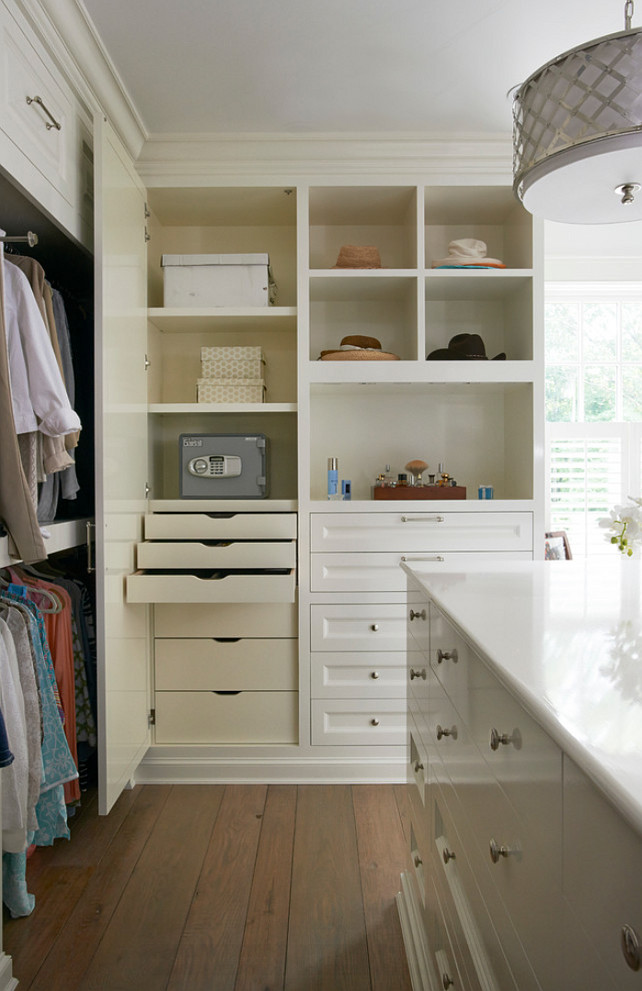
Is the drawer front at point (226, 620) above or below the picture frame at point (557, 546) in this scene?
below

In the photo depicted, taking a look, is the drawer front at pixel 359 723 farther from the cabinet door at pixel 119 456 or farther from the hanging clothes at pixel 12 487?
the hanging clothes at pixel 12 487

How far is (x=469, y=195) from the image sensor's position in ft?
8.86

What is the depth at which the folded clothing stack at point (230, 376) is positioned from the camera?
271 cm

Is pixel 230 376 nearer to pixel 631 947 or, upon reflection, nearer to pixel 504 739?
pixel 504 739

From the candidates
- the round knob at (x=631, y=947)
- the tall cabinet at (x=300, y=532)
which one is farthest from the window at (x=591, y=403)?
the round knob at (x=631, y=947)

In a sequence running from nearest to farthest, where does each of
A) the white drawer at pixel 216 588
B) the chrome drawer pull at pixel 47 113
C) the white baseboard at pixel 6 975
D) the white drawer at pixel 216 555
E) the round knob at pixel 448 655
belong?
the round knob at pixel 448 655, the white baseboard at pixel 6 975, the chrome drawer pull at pixel 47 113, the white drawer at pixel 216 588, the white drawer at pixel 216 555

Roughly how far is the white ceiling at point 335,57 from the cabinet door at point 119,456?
28 cm

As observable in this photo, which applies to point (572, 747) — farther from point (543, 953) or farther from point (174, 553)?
point (174, 553)

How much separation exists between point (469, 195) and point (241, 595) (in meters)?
1.82

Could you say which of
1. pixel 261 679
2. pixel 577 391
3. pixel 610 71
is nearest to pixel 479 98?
pixel 610 71

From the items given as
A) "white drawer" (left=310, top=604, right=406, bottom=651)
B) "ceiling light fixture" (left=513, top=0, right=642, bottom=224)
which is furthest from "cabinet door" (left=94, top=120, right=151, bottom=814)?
"ceiling light fixture" (left=513, top=0, right=642, bottom=224)

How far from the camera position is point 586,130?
1123mm

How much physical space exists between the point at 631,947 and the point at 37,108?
216 centimetres

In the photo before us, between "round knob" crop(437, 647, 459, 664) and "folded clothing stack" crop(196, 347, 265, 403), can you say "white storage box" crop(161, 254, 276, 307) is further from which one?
"round knob" crop(437, 647, 459, 664)
